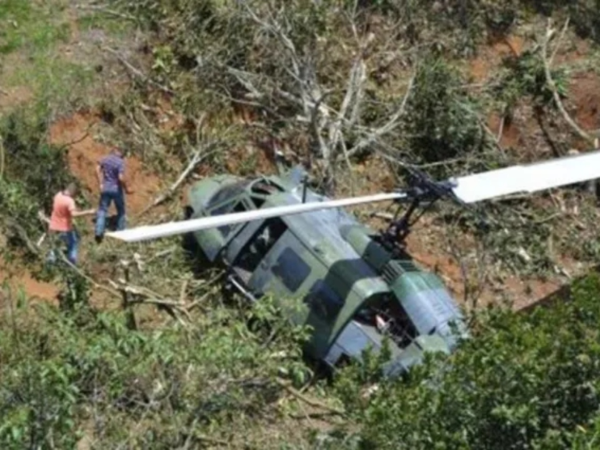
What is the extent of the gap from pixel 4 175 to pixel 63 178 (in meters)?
0.68

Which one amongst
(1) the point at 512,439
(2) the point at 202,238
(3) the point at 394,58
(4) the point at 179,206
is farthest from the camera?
(3) the point at 394,58

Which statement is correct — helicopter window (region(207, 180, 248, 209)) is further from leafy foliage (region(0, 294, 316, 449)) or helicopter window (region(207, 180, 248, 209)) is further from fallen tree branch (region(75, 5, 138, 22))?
fallen tree branch (region(75, 5, 138, 22))

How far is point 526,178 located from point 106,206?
5.07 metres

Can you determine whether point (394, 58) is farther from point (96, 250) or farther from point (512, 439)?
point (512, 439)

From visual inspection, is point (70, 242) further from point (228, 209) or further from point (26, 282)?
point (228, 209)

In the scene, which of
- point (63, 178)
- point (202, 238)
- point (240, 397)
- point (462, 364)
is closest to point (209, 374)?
point (240, 397)

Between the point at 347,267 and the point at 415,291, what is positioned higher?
the point at 347,267

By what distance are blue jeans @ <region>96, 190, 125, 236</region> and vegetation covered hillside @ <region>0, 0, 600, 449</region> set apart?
0.74 feet

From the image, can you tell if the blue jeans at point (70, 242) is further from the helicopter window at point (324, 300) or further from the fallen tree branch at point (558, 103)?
the fallen tree branch at point (558, 103)

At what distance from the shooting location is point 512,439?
25.4ft

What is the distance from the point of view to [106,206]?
45.0ft

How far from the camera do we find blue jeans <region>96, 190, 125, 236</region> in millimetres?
13648

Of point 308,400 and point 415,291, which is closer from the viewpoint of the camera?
point 308,400

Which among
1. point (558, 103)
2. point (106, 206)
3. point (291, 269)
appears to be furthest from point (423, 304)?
point (558, 103)
